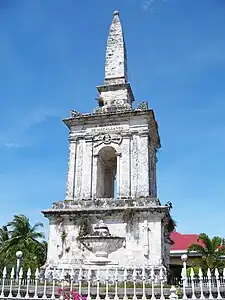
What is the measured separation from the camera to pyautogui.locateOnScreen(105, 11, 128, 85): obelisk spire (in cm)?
1981

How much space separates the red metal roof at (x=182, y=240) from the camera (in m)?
29.8

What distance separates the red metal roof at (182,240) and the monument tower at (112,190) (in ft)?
41.8

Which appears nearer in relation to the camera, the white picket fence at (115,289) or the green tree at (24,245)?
the white picket fence at (115,289)

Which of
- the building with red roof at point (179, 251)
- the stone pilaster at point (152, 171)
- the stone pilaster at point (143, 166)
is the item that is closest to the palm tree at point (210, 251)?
the building with red roof at point (179, 251)

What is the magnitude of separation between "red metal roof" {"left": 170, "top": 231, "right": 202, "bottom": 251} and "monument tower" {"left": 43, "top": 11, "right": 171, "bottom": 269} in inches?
501

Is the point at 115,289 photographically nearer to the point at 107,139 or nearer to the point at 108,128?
the point at 107,139

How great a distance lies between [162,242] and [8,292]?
6807 millimetres

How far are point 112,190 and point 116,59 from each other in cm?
736

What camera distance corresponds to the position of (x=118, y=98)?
1928 cm

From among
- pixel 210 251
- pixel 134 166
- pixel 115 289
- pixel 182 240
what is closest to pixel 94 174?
pixel 134 166

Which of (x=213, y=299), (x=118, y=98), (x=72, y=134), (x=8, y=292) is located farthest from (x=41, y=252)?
(x=213, y=299)

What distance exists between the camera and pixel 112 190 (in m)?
19.9

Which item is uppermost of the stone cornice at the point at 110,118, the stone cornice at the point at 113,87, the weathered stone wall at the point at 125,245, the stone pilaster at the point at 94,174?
the stone cornice at the point at 113,87

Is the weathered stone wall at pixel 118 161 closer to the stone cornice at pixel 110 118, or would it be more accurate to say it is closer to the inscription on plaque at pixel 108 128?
the inscription on plaque at pixel 108 128
